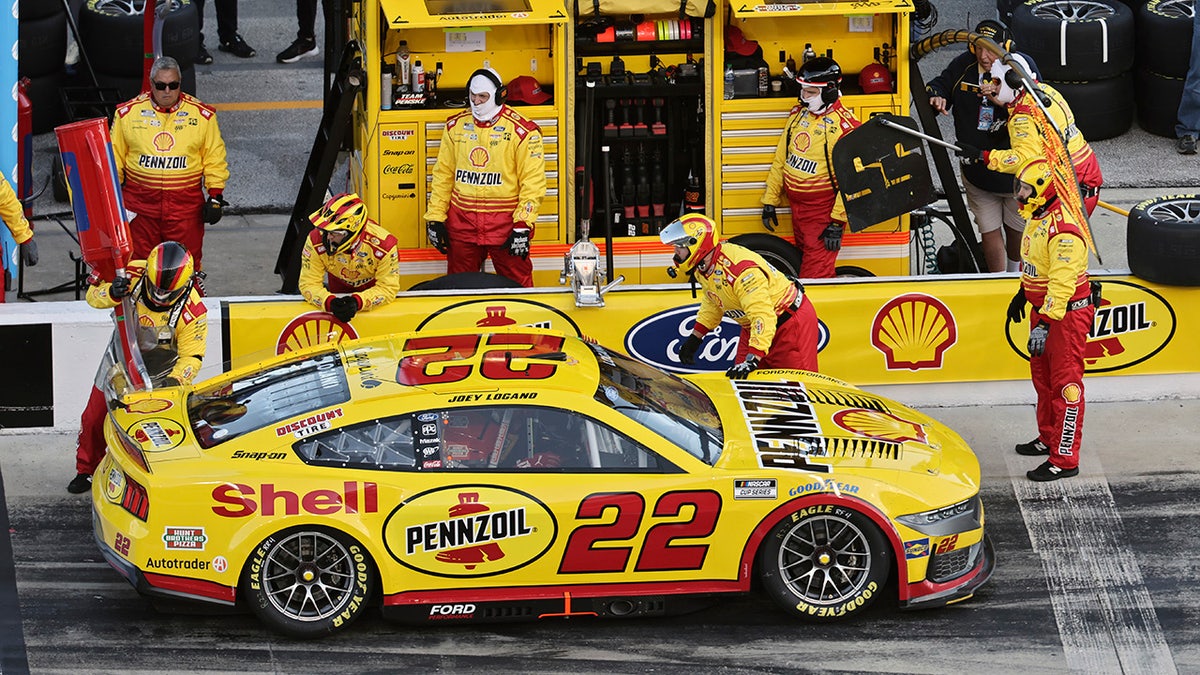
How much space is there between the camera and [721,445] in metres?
9.06

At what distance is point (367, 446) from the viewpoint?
8.78 meters

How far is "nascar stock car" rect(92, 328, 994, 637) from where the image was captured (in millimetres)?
8664

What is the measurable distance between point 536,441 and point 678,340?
2.92m

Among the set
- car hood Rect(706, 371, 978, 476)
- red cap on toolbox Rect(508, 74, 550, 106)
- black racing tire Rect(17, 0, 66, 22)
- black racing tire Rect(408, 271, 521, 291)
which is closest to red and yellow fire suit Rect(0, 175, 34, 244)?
black racing tire Rect(408, 271, 521, 291)

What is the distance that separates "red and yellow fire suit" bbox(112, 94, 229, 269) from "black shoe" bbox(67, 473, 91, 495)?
289cm

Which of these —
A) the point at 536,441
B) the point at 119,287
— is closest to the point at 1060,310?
the point at 536,441

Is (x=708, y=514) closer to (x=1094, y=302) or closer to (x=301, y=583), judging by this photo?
(x=301, y=583)

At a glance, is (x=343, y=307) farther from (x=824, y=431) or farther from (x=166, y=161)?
(x=824, y=431)

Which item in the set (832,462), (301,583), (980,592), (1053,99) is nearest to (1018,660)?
(980,592)

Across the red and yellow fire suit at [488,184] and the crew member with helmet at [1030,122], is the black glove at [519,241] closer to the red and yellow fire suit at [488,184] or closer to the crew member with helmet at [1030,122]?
the red and yellow fire suit at [488,184]

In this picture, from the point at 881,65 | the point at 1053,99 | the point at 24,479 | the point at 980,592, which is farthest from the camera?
the point at 881,65

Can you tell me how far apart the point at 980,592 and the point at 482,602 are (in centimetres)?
270

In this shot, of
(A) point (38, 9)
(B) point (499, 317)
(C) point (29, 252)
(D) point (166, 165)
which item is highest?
(A) point (38, 9)

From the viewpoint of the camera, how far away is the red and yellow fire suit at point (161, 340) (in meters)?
10.3
